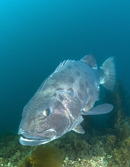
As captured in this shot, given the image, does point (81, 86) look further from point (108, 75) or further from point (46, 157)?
point (108, 75)

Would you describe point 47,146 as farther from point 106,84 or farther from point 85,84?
point 106,84

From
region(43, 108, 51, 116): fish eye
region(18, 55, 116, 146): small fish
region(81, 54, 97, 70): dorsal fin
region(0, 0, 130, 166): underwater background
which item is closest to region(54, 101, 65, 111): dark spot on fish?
region(18, 55, 116, 146): small fish

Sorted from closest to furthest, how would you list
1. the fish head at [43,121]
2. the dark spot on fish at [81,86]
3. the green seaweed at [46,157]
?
1. the fish head at [43,121]
2. the green seaweed at [46,157]
3. the dark spot on fish at [81,86]

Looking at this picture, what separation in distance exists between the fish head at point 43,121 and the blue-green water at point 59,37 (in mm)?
37638

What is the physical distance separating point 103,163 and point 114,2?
297 ft

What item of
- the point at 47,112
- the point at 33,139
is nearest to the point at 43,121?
the point at 47,112

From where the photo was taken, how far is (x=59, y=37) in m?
73.1

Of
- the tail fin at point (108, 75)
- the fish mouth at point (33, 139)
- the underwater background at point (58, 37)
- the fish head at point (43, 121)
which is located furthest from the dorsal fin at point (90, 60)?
the underwater background at point (58, 37)

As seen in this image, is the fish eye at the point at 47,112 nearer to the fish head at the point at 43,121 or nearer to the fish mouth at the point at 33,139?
the fish head at the point at 43,121

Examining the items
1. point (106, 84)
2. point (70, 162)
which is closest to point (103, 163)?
point (70, 162)

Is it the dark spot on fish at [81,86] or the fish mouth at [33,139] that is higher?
the dark spot on fish at [81,86]

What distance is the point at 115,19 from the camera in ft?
240

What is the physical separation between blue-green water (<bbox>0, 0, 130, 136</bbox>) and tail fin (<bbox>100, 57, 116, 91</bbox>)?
35.0 metres

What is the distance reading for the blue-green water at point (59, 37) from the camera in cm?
5219
